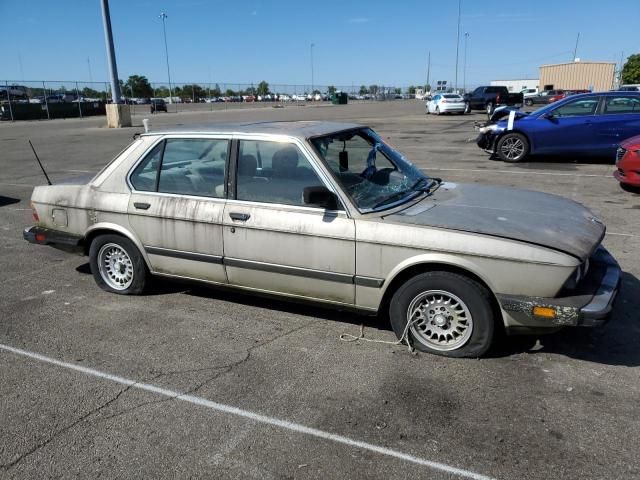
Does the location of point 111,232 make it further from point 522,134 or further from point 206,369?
point 522,134

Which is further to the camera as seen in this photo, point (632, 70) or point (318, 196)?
point (632, 70)

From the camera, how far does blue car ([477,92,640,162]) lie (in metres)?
11.3

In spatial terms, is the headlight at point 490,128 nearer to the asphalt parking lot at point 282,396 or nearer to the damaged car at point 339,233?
the asphalt parking lot at point 282,396

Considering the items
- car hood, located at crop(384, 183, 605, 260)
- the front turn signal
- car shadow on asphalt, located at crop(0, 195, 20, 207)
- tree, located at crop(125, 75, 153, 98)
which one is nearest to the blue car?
car hood, located at crop(384, 183, 605, 260)

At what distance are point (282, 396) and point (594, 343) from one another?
2304 mm

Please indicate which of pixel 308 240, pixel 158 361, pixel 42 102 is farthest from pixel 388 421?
pixel 42 102

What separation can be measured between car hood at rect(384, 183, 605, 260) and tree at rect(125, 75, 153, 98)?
77630mm

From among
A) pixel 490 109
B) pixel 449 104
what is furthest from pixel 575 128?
pixel 449 104

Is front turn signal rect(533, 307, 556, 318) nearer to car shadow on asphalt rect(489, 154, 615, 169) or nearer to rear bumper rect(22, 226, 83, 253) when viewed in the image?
rear bumper rect(22, 226, 83, 253)

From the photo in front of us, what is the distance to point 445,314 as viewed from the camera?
3.66 meters

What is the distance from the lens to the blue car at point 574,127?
11320 millimetres

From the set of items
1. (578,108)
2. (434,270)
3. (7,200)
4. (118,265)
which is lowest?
(7,200)

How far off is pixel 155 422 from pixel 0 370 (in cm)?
141

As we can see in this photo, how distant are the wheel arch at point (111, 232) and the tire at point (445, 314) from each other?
227 cm
